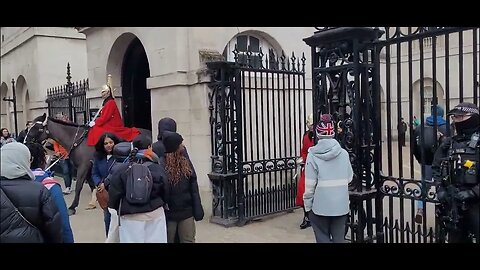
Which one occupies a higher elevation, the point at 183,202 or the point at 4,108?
the point at 4,108

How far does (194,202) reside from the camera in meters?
4.81

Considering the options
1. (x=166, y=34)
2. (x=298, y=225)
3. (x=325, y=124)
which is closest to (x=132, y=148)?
(x=325, y=124)

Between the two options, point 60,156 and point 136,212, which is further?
point 60,156

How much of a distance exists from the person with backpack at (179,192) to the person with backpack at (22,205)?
1.38 m

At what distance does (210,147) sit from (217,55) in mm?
1804

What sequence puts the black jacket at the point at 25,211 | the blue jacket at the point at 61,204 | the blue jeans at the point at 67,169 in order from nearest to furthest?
the black jacket at the point at 25,211 → the blue jacket at the point at 61,204 → the blue jeans at the point at 67,169

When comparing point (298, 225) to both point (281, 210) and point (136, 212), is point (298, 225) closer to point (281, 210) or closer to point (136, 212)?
point (281, 210)

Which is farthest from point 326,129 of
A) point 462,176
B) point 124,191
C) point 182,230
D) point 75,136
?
point 75,136

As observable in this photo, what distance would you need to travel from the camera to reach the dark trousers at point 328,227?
4.99 metres

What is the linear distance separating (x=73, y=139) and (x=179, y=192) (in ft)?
17.9

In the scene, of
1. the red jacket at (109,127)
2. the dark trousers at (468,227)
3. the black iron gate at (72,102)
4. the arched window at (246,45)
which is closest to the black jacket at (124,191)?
the dark trousers at (468,227)

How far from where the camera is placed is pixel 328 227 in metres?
5.06

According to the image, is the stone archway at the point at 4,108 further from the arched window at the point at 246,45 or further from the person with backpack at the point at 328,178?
the person with backpack at the point at 328,178

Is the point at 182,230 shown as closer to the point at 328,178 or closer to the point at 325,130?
the point at 328,178
